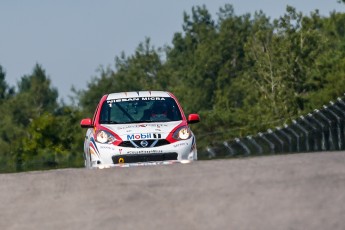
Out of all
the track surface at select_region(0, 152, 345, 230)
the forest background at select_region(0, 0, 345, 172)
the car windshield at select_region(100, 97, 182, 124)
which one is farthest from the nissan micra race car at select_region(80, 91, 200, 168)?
the forest background at select_region(0, 0, 345, 172)

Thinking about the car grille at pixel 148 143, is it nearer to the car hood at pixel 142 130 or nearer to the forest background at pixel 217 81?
the car hood at pixel 142 130

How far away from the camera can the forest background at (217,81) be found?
305 feet

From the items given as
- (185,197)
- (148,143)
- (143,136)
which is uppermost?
(143,136)

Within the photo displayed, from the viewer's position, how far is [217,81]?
152 m

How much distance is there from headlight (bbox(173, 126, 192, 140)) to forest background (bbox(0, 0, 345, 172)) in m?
54.6

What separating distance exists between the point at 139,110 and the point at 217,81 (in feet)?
433

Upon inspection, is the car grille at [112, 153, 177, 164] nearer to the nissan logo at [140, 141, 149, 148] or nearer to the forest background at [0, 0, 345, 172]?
the nissan logo at [140, 141, 149, 148]

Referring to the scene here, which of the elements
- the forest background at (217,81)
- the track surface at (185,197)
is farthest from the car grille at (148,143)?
the forest background at (217,81)

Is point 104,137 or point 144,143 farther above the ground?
point 104,137

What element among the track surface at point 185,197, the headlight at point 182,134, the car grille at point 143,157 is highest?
the headlight at point 182,134

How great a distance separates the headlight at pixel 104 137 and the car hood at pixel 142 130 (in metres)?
0.10

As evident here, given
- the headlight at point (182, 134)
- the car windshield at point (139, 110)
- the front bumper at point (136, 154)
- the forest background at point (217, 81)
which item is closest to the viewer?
the front bumper at point (136, 154)

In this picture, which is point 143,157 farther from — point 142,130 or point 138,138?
point 142,130

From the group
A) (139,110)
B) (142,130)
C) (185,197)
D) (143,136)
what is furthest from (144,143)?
(185,197)
